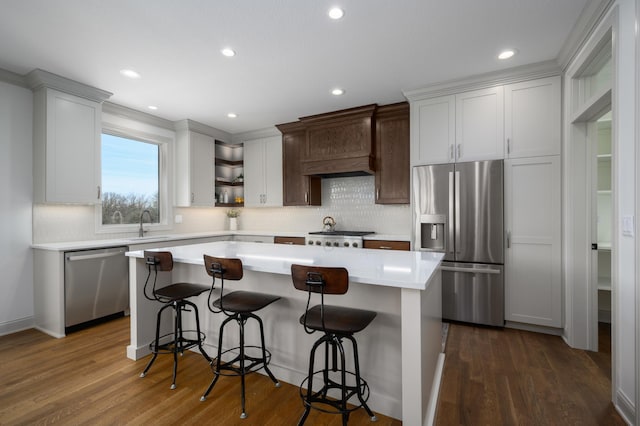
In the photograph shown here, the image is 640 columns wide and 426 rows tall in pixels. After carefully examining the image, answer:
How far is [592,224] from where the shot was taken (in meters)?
2.71

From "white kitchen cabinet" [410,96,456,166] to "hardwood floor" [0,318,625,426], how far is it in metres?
2.04

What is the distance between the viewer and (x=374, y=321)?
191 centimetres

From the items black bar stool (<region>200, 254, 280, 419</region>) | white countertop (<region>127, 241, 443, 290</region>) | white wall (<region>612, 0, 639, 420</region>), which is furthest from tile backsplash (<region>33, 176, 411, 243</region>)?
black bar stool (<region>200, 254, 280, 419</region>)

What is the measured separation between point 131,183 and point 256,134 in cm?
214

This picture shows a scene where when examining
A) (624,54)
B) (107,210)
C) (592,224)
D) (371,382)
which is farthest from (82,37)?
(592,224)

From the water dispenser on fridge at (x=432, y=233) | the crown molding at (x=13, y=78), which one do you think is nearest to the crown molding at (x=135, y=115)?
the crown molding at (x=13, y=78)

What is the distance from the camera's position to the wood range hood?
4.19m

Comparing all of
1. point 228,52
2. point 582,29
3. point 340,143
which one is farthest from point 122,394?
point 582,29

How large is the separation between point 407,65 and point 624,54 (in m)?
1.67

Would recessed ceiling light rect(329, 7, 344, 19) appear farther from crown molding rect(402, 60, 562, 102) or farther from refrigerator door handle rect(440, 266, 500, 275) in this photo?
refrigerator door handle rect(440, 266, 500, 275)

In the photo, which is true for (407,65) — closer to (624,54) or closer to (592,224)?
(624,54)

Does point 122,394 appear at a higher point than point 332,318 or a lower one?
lower

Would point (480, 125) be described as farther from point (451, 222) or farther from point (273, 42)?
point (273, 42)

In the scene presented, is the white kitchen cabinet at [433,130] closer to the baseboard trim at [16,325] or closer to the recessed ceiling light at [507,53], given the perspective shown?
the recessed ceiling light at [507,53]
